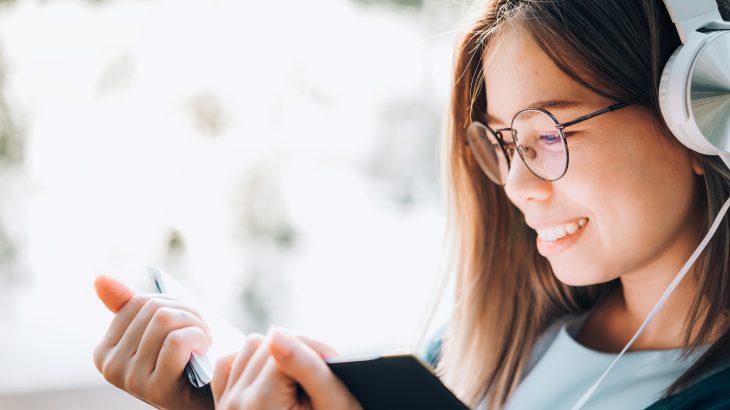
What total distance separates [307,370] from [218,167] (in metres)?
1.53

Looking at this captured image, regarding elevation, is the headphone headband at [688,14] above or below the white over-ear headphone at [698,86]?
above

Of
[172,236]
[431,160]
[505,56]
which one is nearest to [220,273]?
[172,236]

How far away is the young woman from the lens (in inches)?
34.9

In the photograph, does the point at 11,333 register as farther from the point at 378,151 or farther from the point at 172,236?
the point at 378,151

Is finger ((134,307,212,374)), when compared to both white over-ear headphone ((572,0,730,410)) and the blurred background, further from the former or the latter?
the blurred background

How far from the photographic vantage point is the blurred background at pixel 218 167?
1.97m

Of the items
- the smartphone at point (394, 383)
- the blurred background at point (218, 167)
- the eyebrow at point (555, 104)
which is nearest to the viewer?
the smartphone at point (394, 383)

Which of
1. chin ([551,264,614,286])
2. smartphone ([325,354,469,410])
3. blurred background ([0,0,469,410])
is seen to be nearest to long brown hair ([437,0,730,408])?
chin ([551,264,614,286])

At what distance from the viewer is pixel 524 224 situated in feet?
4.04

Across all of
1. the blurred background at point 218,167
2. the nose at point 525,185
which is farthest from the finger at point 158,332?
the blurred background at point 218,167

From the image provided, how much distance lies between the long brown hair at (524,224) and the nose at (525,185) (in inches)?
5.4

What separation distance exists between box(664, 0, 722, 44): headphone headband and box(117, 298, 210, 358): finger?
63 centimetres

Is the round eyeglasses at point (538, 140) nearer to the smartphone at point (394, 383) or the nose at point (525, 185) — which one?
the nose at point (525, 185)

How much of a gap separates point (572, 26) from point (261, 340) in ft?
1.73
